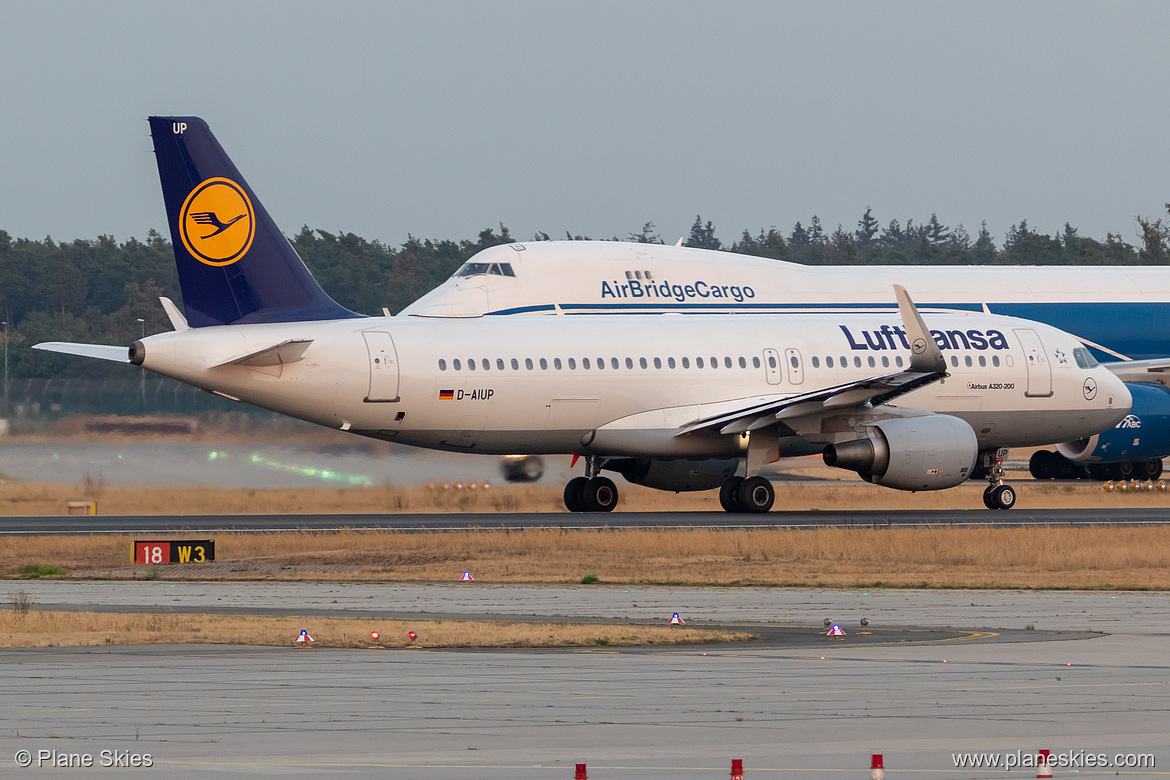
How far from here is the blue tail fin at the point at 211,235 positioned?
33.0m

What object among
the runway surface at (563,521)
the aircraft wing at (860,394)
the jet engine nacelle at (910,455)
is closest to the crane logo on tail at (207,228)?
the runway surface at (563,521)

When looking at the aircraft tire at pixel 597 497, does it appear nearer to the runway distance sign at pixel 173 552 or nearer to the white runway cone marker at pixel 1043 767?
the runway distance sign at pixel 173 552

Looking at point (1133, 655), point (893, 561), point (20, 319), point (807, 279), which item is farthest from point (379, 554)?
point (20, 319)

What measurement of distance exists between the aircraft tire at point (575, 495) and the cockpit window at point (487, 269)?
1619 centimetres

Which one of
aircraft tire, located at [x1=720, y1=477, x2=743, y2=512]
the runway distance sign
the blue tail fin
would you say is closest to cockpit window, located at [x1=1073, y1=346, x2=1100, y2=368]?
aircraft tire, located at [x1=720, y1=477, x2=743, y2=512]

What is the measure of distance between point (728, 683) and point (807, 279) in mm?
44690

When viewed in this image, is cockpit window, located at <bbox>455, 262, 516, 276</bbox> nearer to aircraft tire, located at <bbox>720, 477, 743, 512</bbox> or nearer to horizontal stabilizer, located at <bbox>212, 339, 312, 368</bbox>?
aircraft tire, located at <bbox>720, 477, 743, 512</bbox>

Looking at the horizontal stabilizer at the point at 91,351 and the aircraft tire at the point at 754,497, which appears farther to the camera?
the horizontal stabilizer at the point at 91,351

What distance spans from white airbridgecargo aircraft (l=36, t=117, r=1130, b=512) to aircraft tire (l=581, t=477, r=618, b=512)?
0.14 feet

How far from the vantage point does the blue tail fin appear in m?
33.0

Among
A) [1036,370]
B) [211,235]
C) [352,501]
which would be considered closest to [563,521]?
[352,501]

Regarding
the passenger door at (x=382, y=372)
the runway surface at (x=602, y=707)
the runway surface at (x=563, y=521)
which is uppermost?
the passenger door at (x=382, y=372)

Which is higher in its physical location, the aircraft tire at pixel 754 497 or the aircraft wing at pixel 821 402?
the aircraft wing at pixel 821 402

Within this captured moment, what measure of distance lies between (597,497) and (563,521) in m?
4.52
